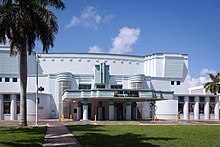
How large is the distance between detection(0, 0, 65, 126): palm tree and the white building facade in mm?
19228

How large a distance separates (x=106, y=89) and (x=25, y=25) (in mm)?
22187

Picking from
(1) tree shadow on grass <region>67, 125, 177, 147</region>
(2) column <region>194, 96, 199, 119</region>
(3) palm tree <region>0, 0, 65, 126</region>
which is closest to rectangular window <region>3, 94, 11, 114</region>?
(3) palm tree <region>0, 0, 65, 126</region>

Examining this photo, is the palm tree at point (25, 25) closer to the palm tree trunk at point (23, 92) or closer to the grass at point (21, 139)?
the palm tree trunk at point (23, 92)

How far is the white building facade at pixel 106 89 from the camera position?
5231 centimetres

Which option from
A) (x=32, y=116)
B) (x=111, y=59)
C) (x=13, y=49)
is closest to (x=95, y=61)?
(x=111, y=59)

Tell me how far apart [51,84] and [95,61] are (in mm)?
13982

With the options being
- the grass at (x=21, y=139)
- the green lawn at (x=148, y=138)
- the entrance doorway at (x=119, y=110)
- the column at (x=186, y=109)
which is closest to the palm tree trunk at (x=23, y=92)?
the grass at (x=21, y=139)

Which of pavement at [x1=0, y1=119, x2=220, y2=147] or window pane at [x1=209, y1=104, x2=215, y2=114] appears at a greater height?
pavement at [x1=0, y1=119, x2=220, y2=147]

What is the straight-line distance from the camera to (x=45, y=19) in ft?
98.8

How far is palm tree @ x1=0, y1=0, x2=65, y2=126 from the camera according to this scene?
2803cm

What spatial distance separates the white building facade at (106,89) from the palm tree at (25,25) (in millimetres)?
19228

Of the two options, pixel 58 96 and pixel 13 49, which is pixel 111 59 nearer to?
pixel 58 96

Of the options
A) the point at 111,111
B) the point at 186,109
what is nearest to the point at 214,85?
the point at 186,109

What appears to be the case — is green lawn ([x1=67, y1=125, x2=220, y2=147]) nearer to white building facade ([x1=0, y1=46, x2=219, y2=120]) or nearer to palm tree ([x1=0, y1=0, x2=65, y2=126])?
palm tree ([x1=0, y1=0, x2=65, y2=126])
